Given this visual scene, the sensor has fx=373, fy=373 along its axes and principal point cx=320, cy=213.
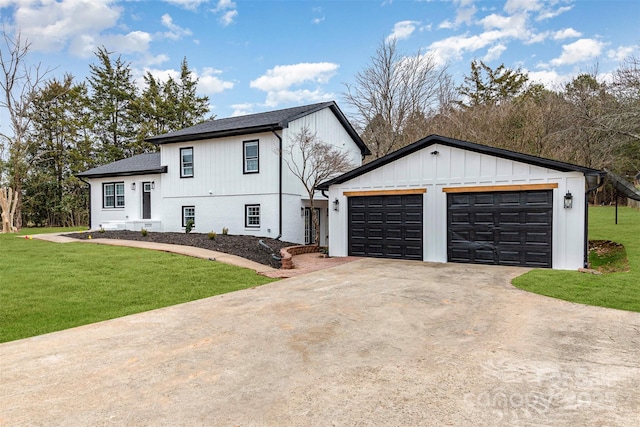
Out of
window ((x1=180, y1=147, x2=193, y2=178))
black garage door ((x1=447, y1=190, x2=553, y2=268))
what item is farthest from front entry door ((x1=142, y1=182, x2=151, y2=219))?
black garage door ((x1=447, y1=190, x2=553, y2=268))

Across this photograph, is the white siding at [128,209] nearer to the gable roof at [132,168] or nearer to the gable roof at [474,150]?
the gable roof at [132,168]

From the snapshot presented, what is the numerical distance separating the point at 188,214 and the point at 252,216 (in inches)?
139

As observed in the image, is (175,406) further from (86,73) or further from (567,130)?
(86,73)

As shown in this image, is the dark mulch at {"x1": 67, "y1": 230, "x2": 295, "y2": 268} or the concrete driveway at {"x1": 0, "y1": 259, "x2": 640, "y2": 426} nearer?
the concrete driveway at {"x1": 0, "y1": 259, "x2": 640, "y2": 426}

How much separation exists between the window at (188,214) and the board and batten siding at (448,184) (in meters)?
7.17

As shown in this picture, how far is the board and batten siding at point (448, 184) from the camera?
967 centimetres

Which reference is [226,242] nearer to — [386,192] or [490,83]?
[386,192]

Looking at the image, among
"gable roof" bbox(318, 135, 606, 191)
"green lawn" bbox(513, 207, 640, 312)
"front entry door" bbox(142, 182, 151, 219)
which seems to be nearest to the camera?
"green lawn" bbox(513, 207, 640, 312)

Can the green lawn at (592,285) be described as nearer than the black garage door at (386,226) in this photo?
Yes

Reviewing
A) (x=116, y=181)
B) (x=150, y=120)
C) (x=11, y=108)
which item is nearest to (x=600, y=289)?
(x=116, y=181)

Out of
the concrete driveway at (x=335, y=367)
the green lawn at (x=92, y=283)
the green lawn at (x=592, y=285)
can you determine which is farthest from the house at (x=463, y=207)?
the green lawn at (x=92, y=283)

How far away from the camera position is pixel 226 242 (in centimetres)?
1359

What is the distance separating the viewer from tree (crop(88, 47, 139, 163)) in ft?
107

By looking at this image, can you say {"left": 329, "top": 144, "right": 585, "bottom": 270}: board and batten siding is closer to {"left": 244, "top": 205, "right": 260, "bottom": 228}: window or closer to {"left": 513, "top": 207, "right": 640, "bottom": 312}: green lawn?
{"left": 513, "top": 207, "right": 640, "bottom": 312}: green lawn
